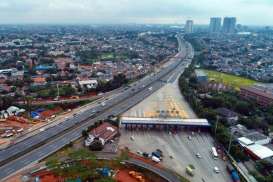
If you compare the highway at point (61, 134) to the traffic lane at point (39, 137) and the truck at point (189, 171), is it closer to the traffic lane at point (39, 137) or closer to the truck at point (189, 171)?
the traffic lane at point (39, 137)

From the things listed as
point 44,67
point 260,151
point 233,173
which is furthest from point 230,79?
point 44,67

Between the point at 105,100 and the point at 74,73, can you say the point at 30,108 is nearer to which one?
the point at 105,100

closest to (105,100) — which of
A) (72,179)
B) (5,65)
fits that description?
(72,179)

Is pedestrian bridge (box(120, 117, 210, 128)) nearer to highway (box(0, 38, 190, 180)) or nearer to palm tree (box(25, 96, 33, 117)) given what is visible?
highway (box(0, 38, 190, 180))

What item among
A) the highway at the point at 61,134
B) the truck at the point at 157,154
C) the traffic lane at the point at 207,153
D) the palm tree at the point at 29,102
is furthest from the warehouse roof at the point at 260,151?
the palm tree at the point at 29,102

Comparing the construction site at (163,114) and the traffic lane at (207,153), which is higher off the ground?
the construction site at (163,114)

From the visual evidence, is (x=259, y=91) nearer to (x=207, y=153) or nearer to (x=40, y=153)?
(x=207, y=153)
